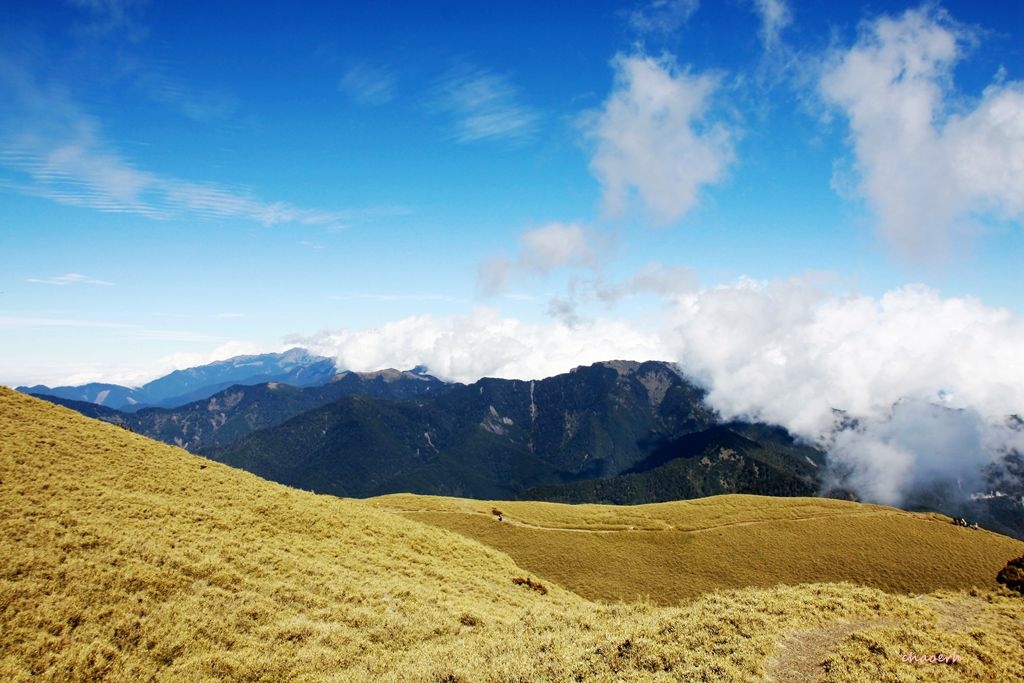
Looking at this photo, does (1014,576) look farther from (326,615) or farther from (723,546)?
(326,615)

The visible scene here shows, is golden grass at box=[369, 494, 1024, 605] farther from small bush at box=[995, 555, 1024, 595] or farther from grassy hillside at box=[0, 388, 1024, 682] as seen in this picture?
small bush at box=[995, 555, 1024, 595]

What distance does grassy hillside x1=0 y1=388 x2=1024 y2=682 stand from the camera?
59.9 feet

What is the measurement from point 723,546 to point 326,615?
4694 centimetres

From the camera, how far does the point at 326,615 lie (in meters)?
25.8

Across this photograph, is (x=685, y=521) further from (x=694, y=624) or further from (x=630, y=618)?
(x=694, y=624)

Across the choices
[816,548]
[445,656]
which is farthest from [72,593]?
[816,548]

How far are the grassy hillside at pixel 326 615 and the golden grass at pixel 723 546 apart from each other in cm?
1528

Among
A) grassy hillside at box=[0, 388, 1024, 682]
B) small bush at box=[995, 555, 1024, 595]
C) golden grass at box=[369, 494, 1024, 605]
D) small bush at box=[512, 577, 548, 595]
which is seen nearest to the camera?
grassy hillside at box=[0, 388, 1024, 682]

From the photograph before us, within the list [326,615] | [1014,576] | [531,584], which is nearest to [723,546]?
[531,584]

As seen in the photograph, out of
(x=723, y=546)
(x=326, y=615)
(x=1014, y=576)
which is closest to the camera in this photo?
(x=326, y=615)

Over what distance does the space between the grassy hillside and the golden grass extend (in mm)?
15282

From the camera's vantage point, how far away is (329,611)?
2622 cm

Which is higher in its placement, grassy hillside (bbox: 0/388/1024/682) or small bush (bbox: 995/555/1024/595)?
small bush (bbox: 995/555/1024/595)

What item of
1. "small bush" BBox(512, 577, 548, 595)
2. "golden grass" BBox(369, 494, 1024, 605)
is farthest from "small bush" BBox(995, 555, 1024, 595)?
"small bush" BBox(512, 577, 548, 595)
